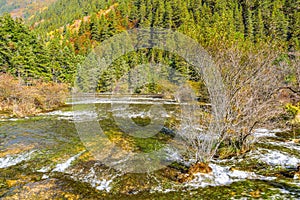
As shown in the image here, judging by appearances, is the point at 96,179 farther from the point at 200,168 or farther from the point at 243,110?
the point at 243,110

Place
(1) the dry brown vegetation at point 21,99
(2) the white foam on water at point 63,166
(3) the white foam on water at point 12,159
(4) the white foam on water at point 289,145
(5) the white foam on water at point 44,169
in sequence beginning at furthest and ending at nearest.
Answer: (1) the dry brown vegetation at point 21,99 < (4) the white foam on water at point 289,145 < (3) the white foam on water at point 12,159 < (2) the white foam on water at point 63,166 < (5) the white foam on water at point 44,169

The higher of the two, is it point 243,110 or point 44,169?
point 243,110

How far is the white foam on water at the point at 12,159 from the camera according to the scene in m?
8.67

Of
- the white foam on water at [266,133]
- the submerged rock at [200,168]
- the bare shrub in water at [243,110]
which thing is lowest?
the submerged rock at [200,168]

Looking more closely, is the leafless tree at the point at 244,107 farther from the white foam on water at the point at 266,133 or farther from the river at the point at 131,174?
the white foam on water at the point at 266,133

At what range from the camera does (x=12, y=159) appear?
9094mm

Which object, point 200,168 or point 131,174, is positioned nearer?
point 200,168

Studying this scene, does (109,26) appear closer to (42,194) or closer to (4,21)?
(4,21)

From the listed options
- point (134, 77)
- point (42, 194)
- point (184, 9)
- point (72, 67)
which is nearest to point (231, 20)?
point (184, 9)

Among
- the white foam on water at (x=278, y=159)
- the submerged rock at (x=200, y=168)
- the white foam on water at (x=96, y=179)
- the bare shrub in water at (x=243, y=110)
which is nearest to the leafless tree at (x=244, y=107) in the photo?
the bare shrub in water at (x=243, y=110)

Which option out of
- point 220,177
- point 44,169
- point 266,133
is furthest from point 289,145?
point 44,169

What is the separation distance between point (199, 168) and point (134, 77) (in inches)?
1682

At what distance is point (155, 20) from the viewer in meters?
73.6

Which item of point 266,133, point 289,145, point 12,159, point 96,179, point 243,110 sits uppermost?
point 243,110
